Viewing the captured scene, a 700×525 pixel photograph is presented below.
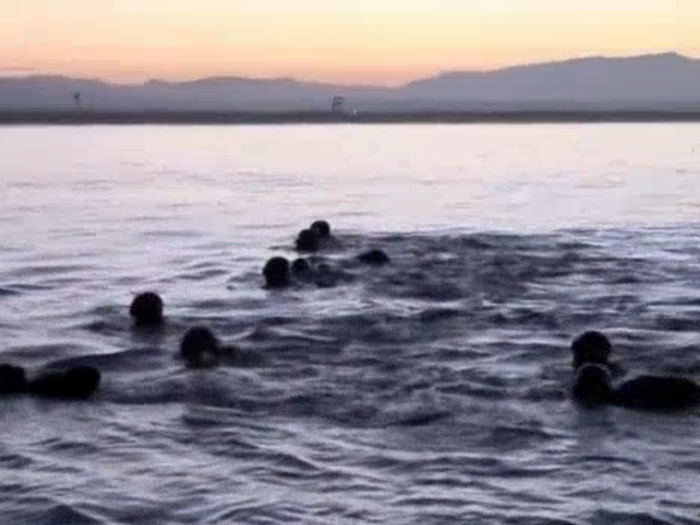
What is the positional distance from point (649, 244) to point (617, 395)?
17.0m

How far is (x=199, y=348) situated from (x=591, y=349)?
4713 mm

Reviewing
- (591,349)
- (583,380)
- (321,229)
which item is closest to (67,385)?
(583,380)

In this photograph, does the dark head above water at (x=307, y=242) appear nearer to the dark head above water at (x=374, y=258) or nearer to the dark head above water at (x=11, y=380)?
the dark head above water at (x=374, y=258)

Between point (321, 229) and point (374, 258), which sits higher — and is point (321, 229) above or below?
above

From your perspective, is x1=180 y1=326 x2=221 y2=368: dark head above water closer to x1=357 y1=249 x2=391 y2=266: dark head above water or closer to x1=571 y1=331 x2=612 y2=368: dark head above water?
x1=571 y1=331 x2=612 y2=368: dark head above water

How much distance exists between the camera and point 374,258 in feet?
92.0

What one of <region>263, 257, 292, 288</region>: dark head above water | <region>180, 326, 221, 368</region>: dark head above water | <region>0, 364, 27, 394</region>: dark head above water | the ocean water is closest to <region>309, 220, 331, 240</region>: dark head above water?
the ocean water

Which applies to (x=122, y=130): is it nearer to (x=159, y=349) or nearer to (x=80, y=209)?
(x=80, y=209)

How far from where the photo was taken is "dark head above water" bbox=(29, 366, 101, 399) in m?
16.2

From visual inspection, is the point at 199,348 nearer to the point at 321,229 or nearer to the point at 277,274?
the point at 277,274

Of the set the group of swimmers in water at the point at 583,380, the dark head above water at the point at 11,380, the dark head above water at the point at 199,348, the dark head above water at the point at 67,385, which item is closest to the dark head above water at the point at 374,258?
the group of swimmers in water at the point at 583,380

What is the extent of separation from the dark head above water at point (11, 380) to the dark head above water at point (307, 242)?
597 inches

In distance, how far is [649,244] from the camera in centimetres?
3203

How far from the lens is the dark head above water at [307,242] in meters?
31.2
